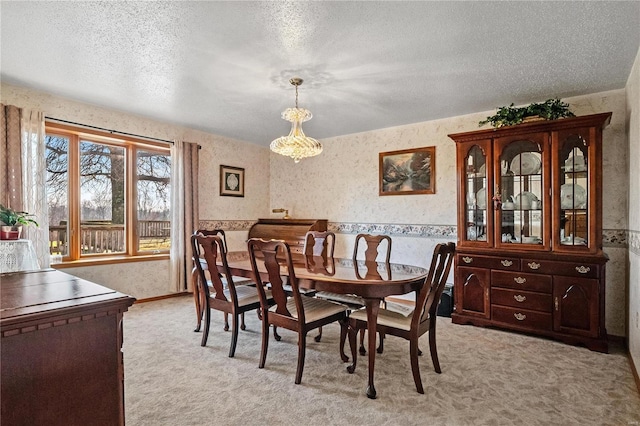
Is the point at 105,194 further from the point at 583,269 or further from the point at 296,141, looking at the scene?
the point at 583,269

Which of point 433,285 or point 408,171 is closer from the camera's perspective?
point 433,285

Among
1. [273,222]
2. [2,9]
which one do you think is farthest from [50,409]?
[273,222]

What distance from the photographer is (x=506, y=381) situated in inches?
91.7

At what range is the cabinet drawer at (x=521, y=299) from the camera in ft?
10.2

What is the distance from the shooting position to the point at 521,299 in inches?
127

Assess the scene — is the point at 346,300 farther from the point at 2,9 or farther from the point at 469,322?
the point at 2,9

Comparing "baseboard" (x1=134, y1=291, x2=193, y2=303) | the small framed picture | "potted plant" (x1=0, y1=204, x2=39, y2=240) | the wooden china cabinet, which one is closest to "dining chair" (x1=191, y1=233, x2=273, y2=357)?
"potted plant" (x1=0, y1=204, x2=39, y2=240)

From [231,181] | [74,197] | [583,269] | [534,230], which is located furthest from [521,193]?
[74,197]

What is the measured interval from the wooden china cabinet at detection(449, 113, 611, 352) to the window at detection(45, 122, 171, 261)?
3.83 metres

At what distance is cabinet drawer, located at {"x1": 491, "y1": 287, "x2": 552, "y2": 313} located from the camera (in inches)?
123

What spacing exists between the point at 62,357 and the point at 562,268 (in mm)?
3575

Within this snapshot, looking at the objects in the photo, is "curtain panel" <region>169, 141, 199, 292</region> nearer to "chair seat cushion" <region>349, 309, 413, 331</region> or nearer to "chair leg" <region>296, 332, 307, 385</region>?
"chair leg" <region>296, 332, 307, 385</region>

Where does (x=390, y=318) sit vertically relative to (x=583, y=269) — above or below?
below

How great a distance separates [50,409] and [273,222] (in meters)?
4.52
